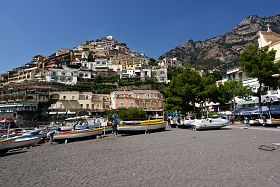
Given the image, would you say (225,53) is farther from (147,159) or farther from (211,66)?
(147,159)

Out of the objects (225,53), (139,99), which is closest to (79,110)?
(139,99)

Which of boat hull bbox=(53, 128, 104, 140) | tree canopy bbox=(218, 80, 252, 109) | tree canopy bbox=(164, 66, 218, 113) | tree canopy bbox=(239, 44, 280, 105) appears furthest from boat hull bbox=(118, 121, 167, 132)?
tree canopy bbox=(218, 80, 252, 109)

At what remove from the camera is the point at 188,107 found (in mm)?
38719

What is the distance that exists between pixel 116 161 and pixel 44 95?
71160mm

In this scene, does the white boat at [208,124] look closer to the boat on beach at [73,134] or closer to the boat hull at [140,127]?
the boat hull at [140,127]

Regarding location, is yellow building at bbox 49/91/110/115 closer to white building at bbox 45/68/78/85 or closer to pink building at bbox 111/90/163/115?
pink building at bbox 111/90/163/115

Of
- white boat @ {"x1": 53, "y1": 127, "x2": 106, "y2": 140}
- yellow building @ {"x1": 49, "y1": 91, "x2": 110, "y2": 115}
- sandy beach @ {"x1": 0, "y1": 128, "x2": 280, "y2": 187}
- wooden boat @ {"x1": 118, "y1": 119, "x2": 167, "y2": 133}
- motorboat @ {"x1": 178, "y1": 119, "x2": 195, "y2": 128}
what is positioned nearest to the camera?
sandy beach @ {"x1": 0, "y1": 128, "x2": 280, "y2": 187}

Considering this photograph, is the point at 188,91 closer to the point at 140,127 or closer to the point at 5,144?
the point at 140,127

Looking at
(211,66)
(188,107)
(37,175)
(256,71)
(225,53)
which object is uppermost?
(225,53)

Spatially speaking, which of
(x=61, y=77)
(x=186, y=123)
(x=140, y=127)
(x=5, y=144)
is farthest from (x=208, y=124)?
(x=61, y=77)

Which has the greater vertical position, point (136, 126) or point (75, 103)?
point (75, 103)

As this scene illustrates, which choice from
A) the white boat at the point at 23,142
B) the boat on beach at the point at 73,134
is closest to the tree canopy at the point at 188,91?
the boat on beach at the point at 73,134

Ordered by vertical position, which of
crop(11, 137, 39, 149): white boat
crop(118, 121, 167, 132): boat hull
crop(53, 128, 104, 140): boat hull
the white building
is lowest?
crop(11, 137, 39, 149): white boat

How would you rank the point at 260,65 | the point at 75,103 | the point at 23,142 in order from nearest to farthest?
the point at 23,142
the point at 260,65
the point at 75,103
